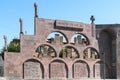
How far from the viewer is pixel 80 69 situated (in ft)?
150

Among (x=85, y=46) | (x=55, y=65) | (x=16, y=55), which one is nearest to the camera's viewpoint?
(x=16, y=55)

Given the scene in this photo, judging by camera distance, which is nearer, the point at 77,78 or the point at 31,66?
the point at 31,66

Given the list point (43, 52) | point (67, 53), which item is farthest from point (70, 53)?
point (43, 52)

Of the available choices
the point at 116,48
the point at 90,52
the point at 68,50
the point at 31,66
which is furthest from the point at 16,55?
the point at 116,48

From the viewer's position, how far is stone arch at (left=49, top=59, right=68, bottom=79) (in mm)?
43031

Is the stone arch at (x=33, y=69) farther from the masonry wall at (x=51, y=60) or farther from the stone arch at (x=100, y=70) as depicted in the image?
the stone arch at (x=100, y=70)

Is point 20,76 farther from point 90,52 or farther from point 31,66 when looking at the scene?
point 90,52

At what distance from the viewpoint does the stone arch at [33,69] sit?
4116cm

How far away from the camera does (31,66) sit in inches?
1640

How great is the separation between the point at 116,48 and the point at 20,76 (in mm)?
17086

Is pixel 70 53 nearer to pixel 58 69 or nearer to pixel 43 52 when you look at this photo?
pixel 58 69

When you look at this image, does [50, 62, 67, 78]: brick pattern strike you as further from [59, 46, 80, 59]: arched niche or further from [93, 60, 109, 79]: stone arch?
[93, 60, 109, 79]: stone arch

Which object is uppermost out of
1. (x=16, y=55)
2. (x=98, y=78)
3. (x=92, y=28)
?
(x=92, y=28)

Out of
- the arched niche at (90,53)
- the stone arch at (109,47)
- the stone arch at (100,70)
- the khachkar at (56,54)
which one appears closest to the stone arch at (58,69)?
the khachkar at (56,54)
